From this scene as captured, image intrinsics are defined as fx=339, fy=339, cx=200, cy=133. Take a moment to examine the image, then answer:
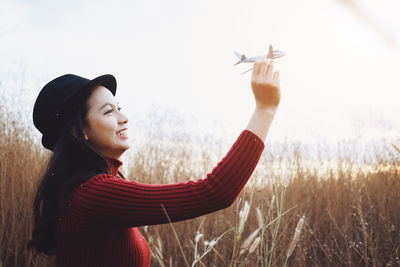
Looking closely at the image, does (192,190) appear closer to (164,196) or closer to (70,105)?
(164,196)

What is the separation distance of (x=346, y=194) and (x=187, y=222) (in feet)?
5.57

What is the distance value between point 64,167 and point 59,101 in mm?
243

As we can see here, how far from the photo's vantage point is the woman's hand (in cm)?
85

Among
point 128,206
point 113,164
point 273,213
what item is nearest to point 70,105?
point 113,164

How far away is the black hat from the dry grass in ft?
3.37

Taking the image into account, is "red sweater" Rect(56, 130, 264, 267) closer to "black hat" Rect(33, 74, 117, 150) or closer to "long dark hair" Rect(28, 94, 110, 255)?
"long dark hair" Rect(28, 94, 110, 255)

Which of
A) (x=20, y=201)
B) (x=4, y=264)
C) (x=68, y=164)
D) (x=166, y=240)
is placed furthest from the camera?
(x=166, y=240)

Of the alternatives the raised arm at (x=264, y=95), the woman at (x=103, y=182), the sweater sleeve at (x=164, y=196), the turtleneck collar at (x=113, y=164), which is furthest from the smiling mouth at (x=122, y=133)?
the raised arm at (x=264, y=95)

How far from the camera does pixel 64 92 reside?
1219mm

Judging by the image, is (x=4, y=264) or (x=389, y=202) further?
(x=389, y=202)

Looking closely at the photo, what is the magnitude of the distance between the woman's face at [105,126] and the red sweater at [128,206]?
9.4 inches

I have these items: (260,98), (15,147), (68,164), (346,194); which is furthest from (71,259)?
(346,194)

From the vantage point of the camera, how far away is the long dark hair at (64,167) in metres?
1.11

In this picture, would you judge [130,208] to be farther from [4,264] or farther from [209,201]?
[4,264]
